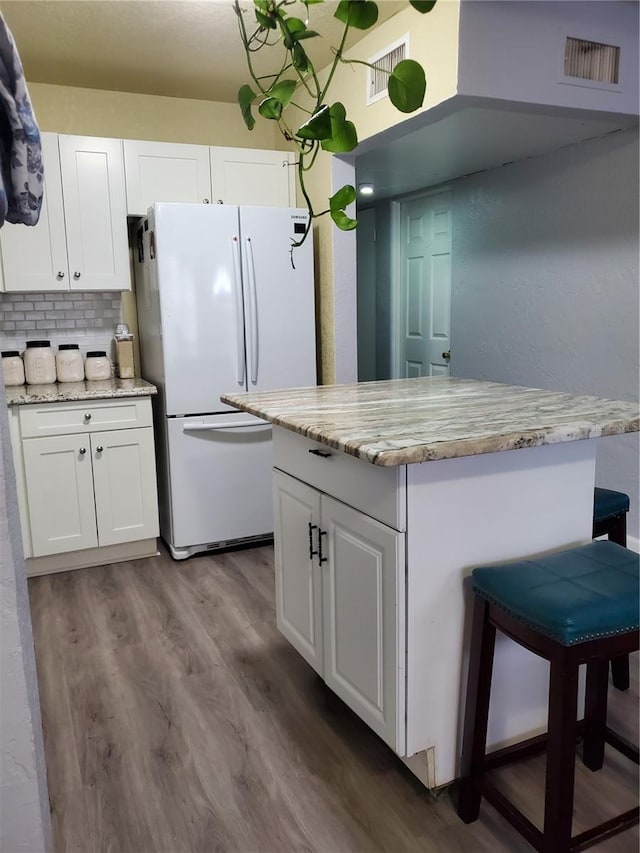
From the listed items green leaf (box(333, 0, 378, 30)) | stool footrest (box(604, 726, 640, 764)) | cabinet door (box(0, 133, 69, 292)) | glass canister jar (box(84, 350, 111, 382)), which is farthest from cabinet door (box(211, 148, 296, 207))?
stool footrest (box(604, 726, 640, 764))

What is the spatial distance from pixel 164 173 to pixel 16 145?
277 centimetres

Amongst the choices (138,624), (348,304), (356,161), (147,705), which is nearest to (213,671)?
(147,705)

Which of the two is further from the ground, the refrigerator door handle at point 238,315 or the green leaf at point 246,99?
the green leaf at point 246,99

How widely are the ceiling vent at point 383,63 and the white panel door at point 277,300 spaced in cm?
68

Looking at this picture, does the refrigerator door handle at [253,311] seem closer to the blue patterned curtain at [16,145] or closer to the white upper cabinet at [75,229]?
the white upper cabinet at [75,229]

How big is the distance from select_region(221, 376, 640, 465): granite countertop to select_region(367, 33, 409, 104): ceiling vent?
4.81 feet

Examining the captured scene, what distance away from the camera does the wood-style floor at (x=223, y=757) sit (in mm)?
1603

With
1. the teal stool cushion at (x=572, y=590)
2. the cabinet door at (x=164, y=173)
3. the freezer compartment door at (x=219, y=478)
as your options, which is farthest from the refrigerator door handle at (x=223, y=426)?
the teal stool cushion at (x=572, y=590)

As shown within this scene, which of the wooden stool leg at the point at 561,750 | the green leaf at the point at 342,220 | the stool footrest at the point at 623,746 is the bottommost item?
the stool footrest at the point at 623,746

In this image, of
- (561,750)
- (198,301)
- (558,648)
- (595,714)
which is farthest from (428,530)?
(198,301)

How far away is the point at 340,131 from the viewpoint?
1.13 meters

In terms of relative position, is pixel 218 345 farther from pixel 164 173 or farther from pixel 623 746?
pixel 623 746

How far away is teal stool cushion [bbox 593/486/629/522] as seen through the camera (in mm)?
2017

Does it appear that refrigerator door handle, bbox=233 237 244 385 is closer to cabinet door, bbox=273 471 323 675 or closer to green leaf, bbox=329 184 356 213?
cabinet door, bbox=273 471 323 675
